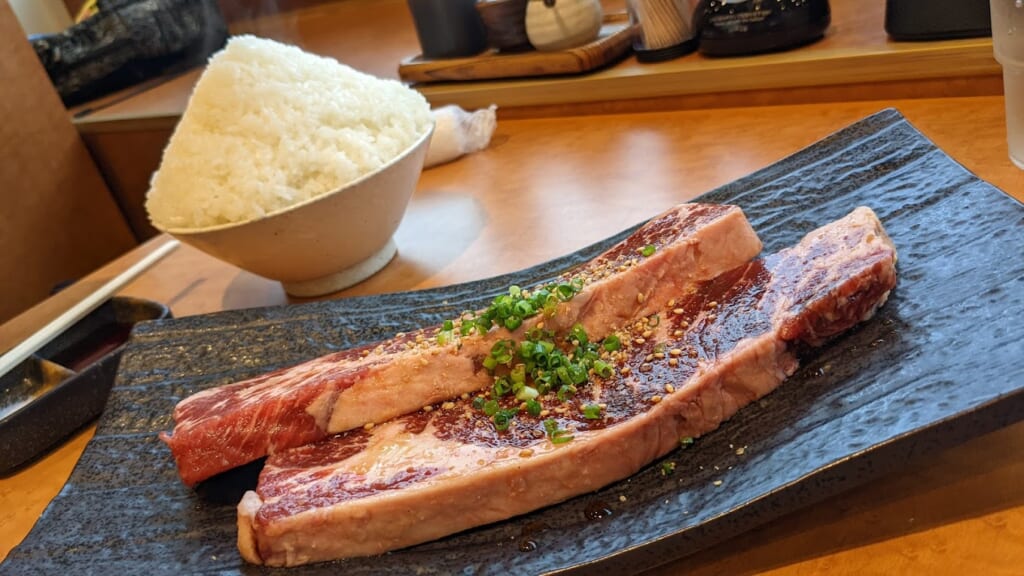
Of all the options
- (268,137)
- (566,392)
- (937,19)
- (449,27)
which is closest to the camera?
(566,392)

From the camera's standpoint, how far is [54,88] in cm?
512

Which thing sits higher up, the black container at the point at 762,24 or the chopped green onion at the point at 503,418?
the black container at the point at 762,24

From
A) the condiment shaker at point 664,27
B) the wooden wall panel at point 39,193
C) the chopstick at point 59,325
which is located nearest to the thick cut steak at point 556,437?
the chopstick at point 59,325

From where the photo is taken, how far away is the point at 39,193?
4.83m

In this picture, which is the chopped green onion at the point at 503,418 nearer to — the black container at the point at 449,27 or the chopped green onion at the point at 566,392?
the chopped green onion at the point at 566,392

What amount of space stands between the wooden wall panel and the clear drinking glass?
201 inches

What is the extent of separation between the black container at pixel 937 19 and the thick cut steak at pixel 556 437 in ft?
4.13

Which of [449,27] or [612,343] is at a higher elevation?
[449,27]

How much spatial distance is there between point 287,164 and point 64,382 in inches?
34.5

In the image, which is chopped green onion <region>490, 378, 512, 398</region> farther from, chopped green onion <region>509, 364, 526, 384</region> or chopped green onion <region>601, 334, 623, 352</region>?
chopped green onion <region>601, 334, 623, 352</region>

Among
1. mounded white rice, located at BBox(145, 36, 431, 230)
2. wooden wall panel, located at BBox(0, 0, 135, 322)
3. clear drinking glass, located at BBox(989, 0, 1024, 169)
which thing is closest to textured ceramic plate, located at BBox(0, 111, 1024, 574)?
clear drinking glass, located at BBox(989, 0, 1024, 169)

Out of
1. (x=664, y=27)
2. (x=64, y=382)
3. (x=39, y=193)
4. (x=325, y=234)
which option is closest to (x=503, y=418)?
(x=325, y=234)

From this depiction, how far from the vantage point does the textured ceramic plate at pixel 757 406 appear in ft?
3.99

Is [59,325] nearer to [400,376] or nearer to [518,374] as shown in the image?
[400,376]
